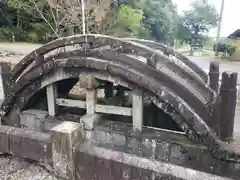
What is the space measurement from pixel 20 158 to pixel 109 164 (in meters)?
1.78

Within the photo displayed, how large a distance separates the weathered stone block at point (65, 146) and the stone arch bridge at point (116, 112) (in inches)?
0.5

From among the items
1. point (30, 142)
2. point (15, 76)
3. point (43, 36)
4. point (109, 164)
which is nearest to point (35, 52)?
point (15, 76)

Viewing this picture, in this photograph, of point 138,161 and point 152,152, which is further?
point 152,152

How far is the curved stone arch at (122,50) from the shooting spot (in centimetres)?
347

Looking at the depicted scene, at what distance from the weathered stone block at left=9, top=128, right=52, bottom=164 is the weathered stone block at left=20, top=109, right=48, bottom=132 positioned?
47.8 inches

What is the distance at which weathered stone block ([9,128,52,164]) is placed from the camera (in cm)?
307

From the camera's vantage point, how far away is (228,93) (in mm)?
3088

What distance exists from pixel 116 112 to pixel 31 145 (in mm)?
1400

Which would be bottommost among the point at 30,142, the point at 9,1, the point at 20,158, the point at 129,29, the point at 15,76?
the point at 20,158

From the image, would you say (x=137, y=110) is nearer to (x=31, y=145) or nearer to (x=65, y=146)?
(x=65, y=146)

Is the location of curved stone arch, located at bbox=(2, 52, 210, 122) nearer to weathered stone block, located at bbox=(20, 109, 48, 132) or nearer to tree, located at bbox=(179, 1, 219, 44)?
weathered stone block, located at bbox=(20, 109, 48, 132)

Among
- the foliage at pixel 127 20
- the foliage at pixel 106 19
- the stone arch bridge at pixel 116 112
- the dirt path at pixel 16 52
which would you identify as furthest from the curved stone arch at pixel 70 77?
the foliage at pixel 127 20

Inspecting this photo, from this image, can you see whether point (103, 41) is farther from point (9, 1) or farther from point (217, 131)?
point (9, 1)

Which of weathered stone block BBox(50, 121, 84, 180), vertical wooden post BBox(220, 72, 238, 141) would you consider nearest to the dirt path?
weathered stone block BBox(50, 121, 84, 180)
